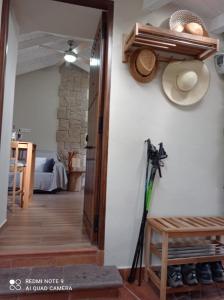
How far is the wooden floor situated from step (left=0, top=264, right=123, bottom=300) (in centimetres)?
19

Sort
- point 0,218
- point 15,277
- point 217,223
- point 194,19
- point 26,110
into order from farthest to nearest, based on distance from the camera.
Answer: point 26,110 → point 0,218 → point 194,19 → point 217,223 → point 15,277

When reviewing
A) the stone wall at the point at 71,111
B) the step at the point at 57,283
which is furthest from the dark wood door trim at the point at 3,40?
the stone wall at the point at 71,111

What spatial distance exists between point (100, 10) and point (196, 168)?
1621mm

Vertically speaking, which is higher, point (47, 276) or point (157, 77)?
point (157, 77)

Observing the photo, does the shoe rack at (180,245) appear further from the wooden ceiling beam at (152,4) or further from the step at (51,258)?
the wooden ceiling beam at (152,4)

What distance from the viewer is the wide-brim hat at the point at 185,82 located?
194 centimetres

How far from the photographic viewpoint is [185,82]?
6.28 ft

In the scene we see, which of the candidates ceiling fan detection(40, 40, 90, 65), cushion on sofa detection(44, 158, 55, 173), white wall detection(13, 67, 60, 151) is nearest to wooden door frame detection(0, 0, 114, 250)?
ceiling fan detection(40, 40, 90, 65)

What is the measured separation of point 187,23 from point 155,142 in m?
1.02

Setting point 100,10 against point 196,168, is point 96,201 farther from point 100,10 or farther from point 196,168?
point 100,10

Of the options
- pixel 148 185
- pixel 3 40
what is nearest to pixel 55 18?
pixel 3 40

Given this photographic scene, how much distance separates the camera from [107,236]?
184 cm

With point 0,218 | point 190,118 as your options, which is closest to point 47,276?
point 0,218

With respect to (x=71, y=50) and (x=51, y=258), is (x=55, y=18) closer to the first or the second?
(x=51, y=258)
